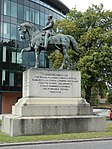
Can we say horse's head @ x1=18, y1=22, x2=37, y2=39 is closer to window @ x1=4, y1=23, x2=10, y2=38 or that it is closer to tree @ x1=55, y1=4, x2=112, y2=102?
tree @ x1=55, y1=4, x2=112, y2=102

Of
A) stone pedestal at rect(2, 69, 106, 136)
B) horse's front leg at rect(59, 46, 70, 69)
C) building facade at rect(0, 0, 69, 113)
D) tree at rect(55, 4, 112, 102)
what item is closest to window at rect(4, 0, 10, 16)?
building facade at rect(0, 0, 69, 113)

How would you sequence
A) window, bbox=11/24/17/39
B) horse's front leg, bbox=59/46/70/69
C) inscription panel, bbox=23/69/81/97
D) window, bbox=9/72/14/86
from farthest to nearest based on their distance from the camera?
window, bbox=11/24/17/39 < window, bbox=9/72/14/86 < horse's front leg, bbox=59/46/70/69 < inscription panel, bbox=23/69/81/97

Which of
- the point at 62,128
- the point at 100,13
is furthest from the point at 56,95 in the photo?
the point at 100,13

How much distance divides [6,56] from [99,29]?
20.3 meters

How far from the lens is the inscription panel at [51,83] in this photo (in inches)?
784

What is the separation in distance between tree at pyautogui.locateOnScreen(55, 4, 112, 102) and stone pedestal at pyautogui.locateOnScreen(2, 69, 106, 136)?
1790 cm

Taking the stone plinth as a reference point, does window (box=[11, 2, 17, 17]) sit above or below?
above

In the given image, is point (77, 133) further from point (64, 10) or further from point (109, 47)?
point (64, 10)

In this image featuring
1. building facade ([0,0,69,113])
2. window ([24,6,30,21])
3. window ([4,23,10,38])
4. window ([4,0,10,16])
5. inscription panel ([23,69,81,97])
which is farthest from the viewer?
window ([24,6,30,21])

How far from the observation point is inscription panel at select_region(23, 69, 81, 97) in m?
19.9

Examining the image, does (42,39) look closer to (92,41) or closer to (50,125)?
Answer: (50,125)

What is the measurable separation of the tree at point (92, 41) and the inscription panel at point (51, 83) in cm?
1754

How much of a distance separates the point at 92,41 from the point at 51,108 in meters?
22.1

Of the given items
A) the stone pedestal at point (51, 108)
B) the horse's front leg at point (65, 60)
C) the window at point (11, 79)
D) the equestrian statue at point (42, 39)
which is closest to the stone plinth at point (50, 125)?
the stone pedestal at point (51, 108)
